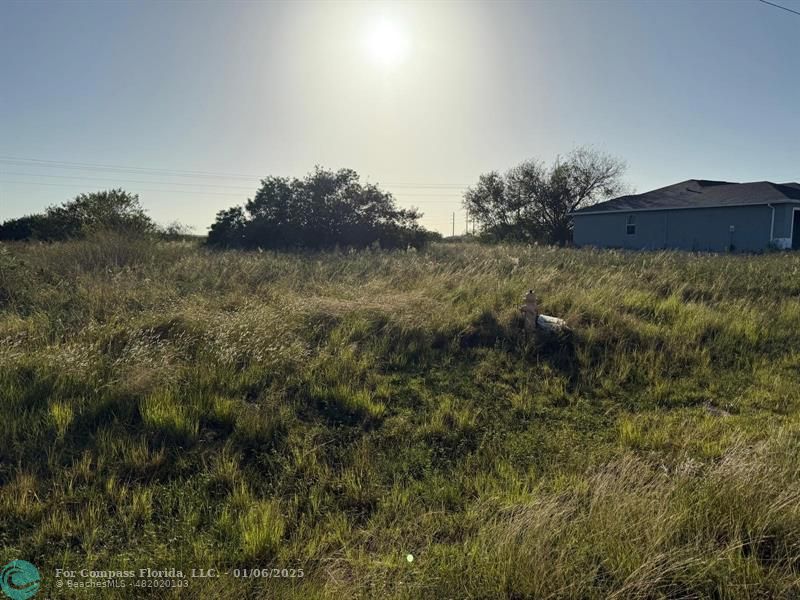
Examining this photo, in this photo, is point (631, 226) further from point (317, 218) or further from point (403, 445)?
point (403, 445)

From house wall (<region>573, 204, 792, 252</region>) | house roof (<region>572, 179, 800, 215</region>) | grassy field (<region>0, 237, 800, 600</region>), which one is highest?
house roof (<region>572, 179, 800, 215</region>)

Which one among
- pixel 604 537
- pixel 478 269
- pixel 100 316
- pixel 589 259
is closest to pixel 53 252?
pixel 100 316

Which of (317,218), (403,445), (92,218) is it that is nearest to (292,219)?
(317,218)

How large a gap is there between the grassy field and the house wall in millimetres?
16508

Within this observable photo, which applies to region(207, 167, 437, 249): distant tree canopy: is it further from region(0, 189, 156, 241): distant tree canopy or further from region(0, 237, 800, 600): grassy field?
region(0, 237, 800, 600): grassy field

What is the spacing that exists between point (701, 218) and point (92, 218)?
27.4 m

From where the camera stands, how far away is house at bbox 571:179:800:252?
19.3m

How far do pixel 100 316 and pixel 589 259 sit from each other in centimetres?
1240

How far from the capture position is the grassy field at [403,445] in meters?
2.04

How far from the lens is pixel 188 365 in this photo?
4.38m

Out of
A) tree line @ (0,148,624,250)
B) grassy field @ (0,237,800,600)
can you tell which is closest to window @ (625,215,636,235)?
Result: tree line @ (0,148,624,250)

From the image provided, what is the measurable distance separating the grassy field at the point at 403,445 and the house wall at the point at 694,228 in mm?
16508

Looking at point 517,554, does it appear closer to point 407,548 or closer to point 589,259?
point 407,548

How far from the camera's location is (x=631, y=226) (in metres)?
24.6
